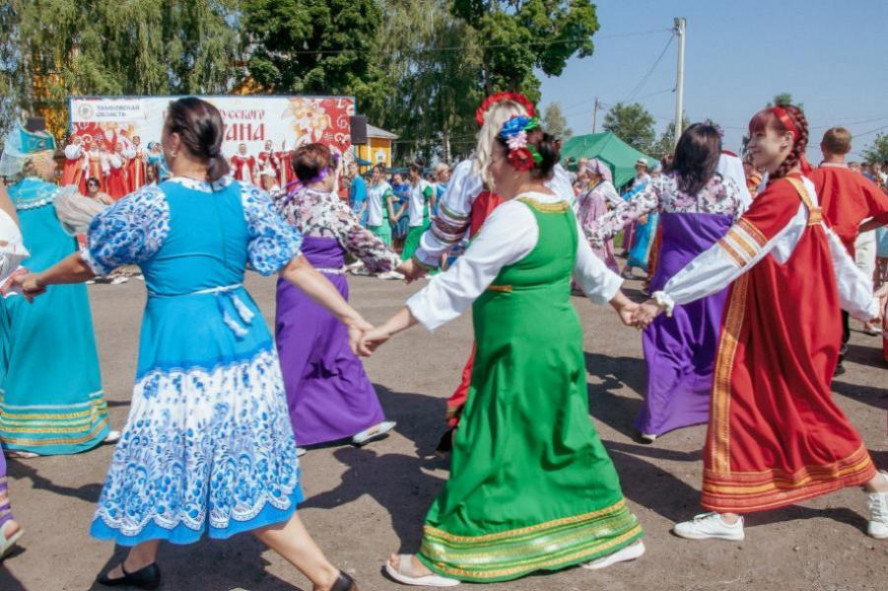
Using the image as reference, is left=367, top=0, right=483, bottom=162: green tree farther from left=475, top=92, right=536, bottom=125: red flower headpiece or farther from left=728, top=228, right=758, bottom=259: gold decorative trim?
left=728, top=228, right=758, bottom=259: gold decorative trim

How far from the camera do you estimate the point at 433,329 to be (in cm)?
307

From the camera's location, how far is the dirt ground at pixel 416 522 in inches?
133

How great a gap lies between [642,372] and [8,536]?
5.02 metres

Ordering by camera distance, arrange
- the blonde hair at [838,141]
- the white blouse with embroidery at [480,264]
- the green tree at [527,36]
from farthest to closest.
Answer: the green tree at [527,36] < the blonde hair at [838,141] < the white blouse with embroidery at [480,264]

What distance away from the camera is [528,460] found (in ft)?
10.7

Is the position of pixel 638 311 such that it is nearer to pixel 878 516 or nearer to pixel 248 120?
pixel 878 516

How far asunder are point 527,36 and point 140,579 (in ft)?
125

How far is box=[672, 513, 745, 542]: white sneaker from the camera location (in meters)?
3.67

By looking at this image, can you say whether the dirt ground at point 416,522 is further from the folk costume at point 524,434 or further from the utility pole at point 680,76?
the utility pole at point 680,76

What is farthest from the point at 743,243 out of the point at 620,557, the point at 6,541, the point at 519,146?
the point at 6,541

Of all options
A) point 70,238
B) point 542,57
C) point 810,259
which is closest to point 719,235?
point 810,259

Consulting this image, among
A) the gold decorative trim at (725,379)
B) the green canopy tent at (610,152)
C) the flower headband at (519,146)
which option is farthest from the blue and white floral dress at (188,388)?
the green canopy tent at (610,152)

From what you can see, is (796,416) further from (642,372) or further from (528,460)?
(642,372)

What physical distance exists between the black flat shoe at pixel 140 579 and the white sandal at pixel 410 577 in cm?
96
